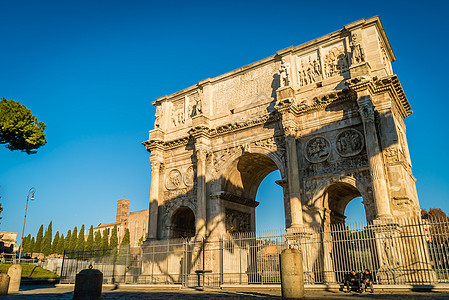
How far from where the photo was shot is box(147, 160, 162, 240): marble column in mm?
20438

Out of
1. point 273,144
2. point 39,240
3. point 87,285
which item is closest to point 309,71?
point 273,144

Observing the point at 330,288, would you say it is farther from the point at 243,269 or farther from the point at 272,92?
the point at 272,92

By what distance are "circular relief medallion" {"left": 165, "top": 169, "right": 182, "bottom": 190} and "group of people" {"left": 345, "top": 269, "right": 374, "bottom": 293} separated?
1195 centimetres

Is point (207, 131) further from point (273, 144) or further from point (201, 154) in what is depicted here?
point (273, 144)

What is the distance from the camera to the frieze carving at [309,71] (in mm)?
17750

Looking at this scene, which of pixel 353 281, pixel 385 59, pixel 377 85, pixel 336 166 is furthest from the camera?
pixel 385 59

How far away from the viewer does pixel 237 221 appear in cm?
2030

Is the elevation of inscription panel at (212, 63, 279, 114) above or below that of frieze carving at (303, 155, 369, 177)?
above

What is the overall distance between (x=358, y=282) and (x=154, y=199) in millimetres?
13197

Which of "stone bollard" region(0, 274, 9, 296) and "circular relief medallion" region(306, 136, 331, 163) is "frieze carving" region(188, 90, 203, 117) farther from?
"stone bollard" region(0, 274, 9, 296)

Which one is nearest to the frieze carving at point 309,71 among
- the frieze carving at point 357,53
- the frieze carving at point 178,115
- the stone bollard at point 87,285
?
the frieze carving at point 357,53

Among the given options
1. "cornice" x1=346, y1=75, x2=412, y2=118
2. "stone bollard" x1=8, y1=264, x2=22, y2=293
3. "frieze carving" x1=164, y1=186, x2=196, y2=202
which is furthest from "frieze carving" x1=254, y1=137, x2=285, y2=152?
"stone bollard" x1=8, y1=264, x2=22, y2=293

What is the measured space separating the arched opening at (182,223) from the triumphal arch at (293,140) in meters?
0.06

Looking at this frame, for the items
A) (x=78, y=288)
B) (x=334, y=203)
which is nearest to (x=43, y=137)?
(x=78, y=288)
